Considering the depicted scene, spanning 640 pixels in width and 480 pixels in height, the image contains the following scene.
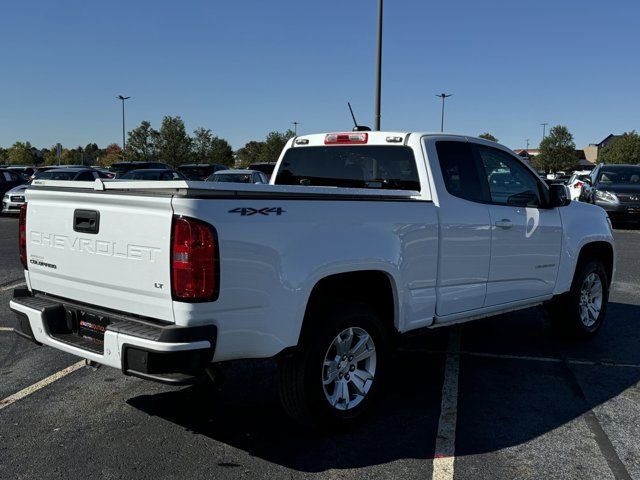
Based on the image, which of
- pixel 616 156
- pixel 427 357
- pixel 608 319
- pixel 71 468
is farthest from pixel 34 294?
pixel 616 156

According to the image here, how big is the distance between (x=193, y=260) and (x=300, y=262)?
2.10 ft

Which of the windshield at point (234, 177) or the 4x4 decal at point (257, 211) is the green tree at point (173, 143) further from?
the 4x4 decal at point (257, 211)

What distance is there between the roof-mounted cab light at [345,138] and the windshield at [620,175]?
14698 mm

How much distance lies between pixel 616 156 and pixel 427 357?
79561mm

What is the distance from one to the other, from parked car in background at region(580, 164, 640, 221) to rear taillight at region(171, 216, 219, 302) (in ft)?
51.1

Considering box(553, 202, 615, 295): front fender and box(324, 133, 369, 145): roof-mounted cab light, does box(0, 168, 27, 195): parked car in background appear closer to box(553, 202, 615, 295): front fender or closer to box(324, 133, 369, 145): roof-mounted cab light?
box(324, 133, 369, 145): roof-mounted cab light

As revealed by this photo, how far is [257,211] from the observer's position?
318 centimetres

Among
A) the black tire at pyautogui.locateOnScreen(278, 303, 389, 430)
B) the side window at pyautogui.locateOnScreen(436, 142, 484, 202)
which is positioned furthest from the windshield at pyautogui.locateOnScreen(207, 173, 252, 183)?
the black tire at pyautogui.locateOnScreen(278, 303, 389, 430)

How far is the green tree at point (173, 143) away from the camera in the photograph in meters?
55.1

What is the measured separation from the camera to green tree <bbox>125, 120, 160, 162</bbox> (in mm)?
55000

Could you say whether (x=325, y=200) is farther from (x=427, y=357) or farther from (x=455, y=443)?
(x=427, y=357)

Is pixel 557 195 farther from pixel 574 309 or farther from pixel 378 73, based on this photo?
pixel 378 73

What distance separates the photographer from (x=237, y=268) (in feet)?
10.3

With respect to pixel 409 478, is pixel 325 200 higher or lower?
higher
